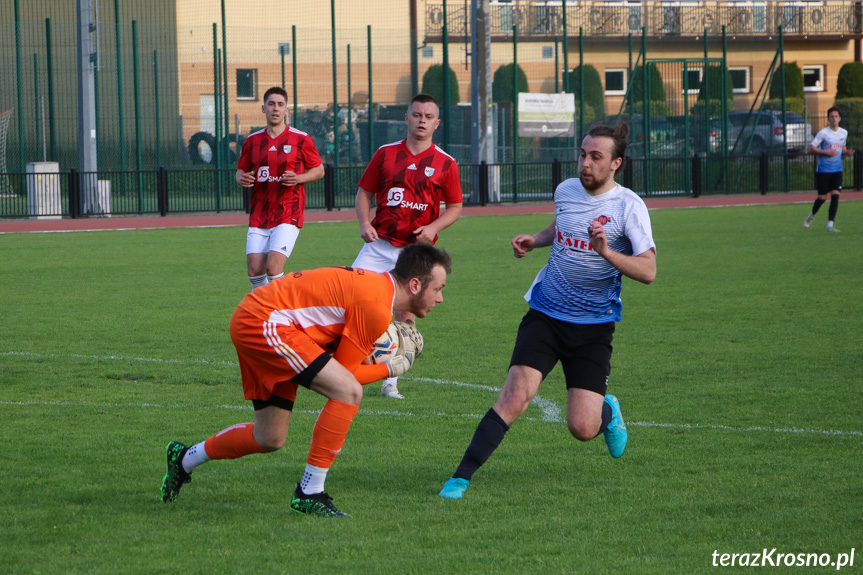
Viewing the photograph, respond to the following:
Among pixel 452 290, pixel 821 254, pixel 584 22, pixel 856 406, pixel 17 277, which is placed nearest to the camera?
pixel 856 406

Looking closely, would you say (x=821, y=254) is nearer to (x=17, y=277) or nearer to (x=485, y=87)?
(x=17, y=277)

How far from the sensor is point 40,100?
28188 millimetres

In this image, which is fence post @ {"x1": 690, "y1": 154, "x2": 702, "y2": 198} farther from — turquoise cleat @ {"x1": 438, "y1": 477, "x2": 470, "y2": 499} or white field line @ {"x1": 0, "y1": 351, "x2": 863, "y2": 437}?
turquoise cleat @ {"x1": 438, "y1": 477, "x2": 470, "y2": 499}

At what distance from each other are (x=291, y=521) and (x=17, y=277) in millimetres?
11125

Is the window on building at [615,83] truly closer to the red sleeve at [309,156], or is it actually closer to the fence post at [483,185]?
the fence post at [483,185]

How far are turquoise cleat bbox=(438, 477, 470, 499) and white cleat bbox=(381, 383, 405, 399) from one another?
2386 mm

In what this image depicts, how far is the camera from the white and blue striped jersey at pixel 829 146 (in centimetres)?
1997

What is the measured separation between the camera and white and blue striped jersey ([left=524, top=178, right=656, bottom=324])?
5.62 meters

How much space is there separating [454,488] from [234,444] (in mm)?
1052

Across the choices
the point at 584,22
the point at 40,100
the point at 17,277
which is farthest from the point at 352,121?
the point at 17,277

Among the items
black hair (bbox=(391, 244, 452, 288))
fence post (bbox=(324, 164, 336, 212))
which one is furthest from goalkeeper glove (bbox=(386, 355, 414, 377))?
fence post (bbox=(324, 164, 336, 212))

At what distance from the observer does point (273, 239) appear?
10586 millimetres

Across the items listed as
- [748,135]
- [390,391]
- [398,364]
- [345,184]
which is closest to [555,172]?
[345,184]

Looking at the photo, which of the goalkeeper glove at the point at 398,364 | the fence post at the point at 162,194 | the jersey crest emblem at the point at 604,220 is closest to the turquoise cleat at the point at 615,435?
the jersey crest emblem at the point at 604,220
